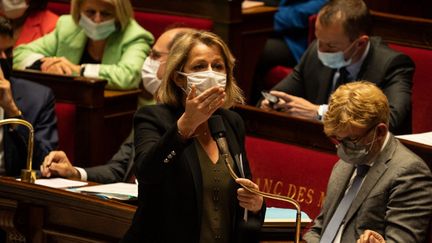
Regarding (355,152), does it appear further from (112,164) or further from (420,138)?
(112,164)

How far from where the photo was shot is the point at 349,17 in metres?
3.85

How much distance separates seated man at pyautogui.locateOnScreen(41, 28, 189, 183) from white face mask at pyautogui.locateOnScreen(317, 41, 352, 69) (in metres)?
0.53

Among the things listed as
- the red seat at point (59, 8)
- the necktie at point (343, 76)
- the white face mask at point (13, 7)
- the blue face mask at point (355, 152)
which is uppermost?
the blue face mask at point (355, 152)

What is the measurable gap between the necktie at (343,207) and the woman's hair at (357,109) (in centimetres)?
14

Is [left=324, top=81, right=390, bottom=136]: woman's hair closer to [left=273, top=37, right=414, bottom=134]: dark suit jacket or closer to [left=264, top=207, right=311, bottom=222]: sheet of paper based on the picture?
[left=264, top=207, right=311, bottom=222]: sheet of paper

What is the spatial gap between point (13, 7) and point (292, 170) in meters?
1.95

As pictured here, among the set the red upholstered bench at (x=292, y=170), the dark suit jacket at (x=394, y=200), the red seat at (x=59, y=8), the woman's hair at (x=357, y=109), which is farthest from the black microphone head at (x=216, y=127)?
the red seat at (x=59, y=8)

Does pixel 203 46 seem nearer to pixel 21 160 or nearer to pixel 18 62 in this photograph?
pixel 21 160

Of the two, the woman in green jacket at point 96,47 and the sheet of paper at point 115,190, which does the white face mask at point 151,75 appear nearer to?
the woman in green jacket at point 96,47

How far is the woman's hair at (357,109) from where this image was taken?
2.84 meters

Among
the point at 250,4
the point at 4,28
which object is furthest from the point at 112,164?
the point at 250,4

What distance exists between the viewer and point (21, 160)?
Result: 378 cm

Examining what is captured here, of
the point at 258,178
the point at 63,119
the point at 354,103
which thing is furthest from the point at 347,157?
the point at 63,119

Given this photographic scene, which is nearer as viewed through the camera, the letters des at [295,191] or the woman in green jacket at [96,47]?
the letters des at [295,191]
